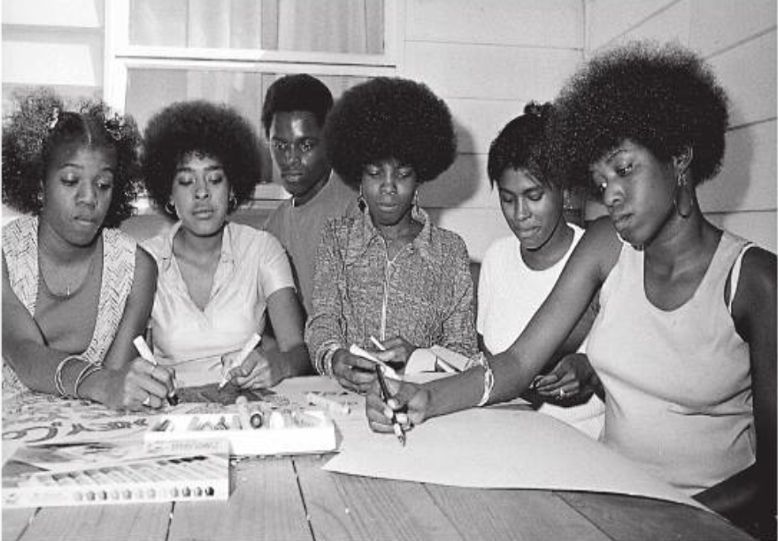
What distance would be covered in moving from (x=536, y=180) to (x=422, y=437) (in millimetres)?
955

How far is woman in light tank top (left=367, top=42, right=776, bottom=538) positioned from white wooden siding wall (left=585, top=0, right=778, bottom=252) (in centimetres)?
42

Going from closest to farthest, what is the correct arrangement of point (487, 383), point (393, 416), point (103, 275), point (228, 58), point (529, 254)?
1. point (393, 416)
2. point (487, 383)
3. point (103, 275)
4. point (529, 254)
5. point (228, 58)

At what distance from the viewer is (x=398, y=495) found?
3.07 feet

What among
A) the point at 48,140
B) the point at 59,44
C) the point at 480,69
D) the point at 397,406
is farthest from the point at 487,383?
the point at 59,44

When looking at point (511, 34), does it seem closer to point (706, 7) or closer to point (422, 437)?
point (706, 7)

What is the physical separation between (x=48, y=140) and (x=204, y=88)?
1.12 meters

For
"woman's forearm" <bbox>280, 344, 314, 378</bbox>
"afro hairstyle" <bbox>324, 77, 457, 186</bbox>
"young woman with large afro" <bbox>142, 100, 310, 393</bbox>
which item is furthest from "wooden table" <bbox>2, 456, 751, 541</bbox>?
"afro hairstyle" <bbox>324, 77, 457, 186</bbox>

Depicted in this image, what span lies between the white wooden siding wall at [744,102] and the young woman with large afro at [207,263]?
113 centimetres

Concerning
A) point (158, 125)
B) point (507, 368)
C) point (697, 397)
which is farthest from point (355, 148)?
point (697, 397)

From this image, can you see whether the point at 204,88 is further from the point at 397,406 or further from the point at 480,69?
the point at 397,406

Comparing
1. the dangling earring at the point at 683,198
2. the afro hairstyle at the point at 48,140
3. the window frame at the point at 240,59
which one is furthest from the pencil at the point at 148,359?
the window frame at the point at 240,59

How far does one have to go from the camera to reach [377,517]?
868 mm

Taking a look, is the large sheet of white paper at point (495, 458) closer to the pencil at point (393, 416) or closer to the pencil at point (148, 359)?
the pencil at point (393, 416)

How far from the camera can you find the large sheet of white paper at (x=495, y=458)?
98 centimetres
